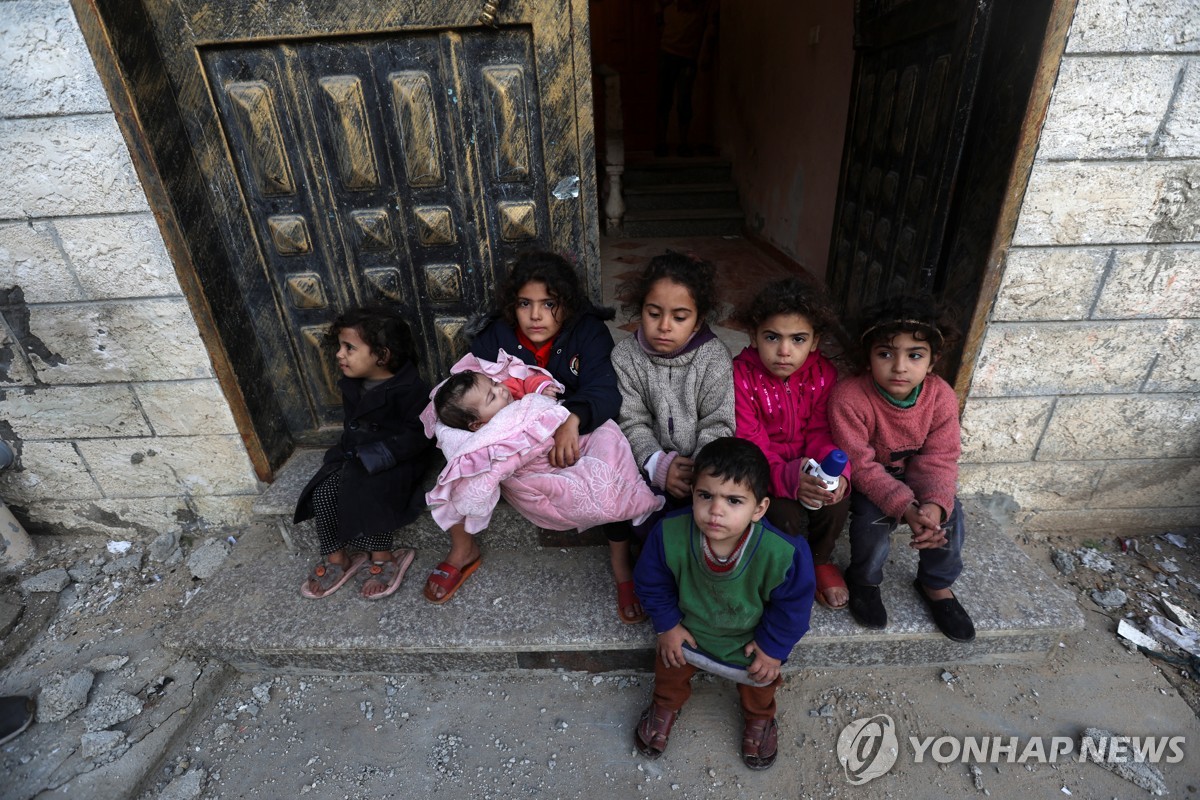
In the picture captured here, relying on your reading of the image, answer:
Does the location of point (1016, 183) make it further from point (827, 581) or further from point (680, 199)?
point (680, 199)

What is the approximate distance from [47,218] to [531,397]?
1966mm

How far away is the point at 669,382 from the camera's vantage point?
2176 millimetres

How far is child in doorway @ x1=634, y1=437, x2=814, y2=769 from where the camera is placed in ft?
5.32

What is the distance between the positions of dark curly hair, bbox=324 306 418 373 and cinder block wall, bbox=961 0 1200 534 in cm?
237

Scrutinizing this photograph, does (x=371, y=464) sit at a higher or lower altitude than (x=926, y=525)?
higher

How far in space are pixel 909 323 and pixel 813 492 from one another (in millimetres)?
632

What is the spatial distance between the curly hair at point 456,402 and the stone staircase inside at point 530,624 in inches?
21.6

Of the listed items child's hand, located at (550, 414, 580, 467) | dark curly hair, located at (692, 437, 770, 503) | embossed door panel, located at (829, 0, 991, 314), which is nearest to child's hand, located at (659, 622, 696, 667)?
dark curly hair, located at (692, 437, 770, 503)

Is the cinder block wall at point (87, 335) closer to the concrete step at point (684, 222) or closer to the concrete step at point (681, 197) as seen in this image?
the concrete step at point (684, 222)

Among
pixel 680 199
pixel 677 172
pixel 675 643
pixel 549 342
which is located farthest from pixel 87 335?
pixel 677 172

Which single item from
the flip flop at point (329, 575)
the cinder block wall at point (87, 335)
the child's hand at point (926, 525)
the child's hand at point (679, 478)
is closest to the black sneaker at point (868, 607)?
the child's hand at point (926, 525)

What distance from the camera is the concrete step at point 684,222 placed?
6.27m

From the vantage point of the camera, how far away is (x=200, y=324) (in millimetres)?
2307

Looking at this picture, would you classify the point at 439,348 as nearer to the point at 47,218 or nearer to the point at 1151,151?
the point at 47,218
